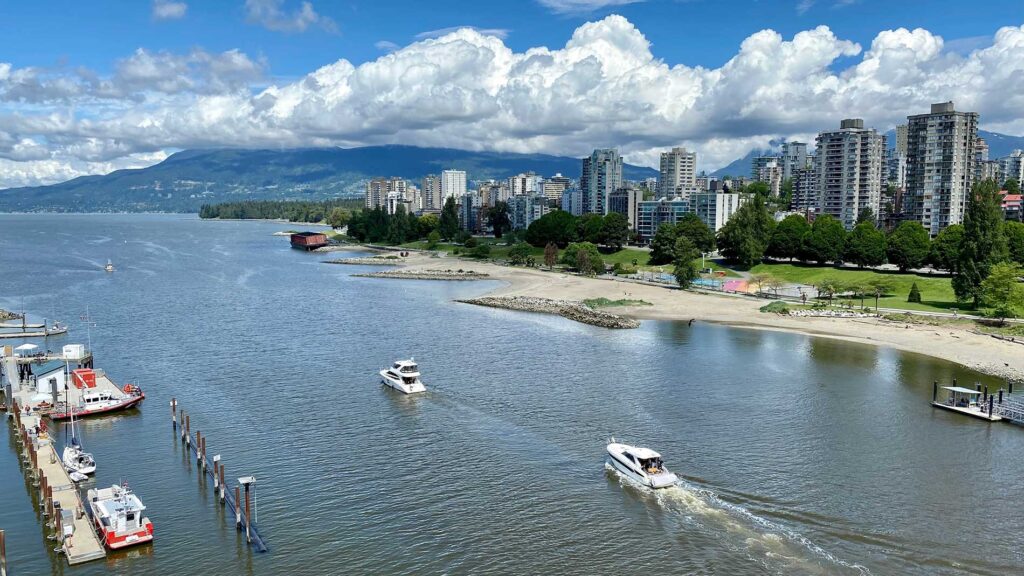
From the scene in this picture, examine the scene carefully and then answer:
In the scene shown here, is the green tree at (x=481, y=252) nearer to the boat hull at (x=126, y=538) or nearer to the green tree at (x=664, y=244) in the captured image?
the green tree at (x=664, y=244)

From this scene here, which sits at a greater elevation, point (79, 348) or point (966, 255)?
point (966, 255)

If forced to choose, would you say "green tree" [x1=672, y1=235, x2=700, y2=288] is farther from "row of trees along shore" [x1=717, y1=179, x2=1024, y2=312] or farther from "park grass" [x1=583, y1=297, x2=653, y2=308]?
"row of trees along shore" [x1=717, y1=179, x2=1024, y2=312]

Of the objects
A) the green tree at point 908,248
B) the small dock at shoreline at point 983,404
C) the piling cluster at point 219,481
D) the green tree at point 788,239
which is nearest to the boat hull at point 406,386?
the piling cluster at point 219,481

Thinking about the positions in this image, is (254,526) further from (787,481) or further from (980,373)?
(980,373)

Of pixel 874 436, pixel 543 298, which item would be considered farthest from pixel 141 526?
pixel 543 298

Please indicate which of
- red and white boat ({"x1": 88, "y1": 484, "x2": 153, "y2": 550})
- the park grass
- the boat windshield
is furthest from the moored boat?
the park grass

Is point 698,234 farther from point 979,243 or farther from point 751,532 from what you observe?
point 751,532
